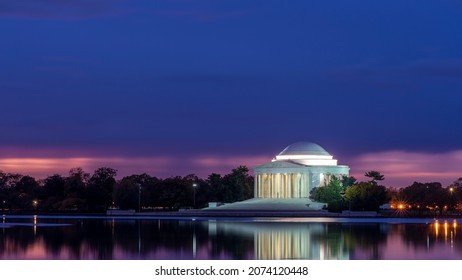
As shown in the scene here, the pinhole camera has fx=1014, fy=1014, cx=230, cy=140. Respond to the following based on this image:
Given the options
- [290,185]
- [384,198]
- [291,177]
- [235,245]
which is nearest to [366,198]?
[384,198]

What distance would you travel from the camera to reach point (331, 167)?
196000 mm

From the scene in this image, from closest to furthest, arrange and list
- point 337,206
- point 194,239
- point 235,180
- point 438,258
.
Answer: point 438,258
point 194,239
point 337,206
point 235,180

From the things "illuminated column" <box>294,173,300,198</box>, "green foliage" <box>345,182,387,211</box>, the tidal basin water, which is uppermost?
"illuminated column" <box>294,173,300,198</box>

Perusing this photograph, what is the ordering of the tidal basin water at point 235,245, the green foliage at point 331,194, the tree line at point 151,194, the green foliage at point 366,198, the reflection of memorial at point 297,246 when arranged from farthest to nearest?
the tree line at point 151,194 < the green foliage at point 331,194 < the green foliage at point 366,198 < the tidal basin water at point 235,245 < the reflection of memorial at point 297,246

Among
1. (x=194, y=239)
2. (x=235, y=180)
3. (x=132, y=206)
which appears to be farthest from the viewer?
(x=235, y=180)

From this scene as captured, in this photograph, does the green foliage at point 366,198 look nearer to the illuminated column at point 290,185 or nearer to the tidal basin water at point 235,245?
the illuminated column at point 290,185

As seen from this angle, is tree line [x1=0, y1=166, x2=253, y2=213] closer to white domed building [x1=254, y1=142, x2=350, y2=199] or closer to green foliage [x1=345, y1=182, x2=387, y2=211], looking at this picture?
white domed building [x1=254, y1=142, x2=350, y2=199]

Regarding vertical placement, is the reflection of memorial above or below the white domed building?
below

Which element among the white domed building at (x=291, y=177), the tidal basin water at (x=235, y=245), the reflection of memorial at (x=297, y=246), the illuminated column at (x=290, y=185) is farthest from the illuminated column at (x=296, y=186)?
the reflection of memorial at (x=297, y=246)

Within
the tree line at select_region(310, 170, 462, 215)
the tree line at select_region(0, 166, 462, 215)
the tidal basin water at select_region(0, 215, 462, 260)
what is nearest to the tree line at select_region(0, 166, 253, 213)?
the tree line at select_region(0, 166, 462, 215)

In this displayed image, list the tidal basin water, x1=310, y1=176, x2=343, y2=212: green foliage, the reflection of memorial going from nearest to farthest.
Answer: the reflection of memorial
the tidal basin water
x1=310, y1=176, x2=343, y2=212: green foliage
